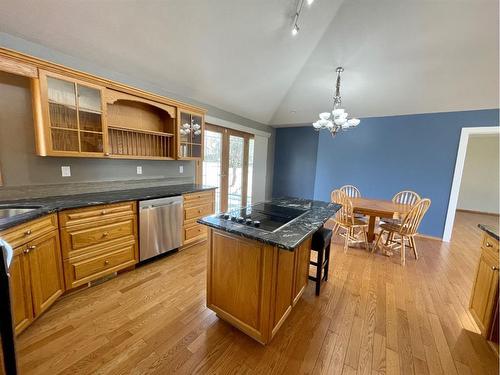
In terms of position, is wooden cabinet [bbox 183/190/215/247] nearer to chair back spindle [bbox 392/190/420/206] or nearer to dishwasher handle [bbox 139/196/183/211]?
dishwasher handle [bbox 139/196/183/211]

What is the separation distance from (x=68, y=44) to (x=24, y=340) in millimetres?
2646

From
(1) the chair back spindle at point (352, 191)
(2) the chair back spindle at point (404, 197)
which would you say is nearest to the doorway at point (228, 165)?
(1) the chair back spindle at point (352, 191)

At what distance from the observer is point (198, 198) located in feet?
10.3

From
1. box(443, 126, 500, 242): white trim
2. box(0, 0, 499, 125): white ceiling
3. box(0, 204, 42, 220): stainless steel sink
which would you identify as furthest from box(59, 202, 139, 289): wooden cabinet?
box(443, 126, 500, 242): white trim

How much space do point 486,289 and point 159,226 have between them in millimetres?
3261

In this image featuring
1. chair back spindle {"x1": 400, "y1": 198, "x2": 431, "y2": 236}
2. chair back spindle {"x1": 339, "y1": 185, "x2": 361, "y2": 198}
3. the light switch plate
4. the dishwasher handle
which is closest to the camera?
the light switch plate

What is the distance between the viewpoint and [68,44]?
2107 millimetres

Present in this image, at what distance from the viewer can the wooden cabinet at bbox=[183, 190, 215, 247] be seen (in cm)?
300

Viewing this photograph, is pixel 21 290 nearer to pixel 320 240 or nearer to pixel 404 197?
pixel 320 240

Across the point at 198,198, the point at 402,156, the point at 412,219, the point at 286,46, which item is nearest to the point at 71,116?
the point at 198,198

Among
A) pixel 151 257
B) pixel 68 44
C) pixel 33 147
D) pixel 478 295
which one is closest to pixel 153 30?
pixel 68 44

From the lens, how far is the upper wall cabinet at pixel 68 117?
1.94 m

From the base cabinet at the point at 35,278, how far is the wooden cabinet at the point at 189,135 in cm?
180

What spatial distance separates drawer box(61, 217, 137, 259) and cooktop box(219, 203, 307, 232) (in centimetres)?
129
